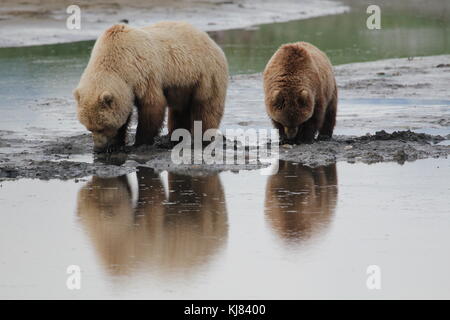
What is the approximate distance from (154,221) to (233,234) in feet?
2.57

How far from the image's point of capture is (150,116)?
37.7 ft

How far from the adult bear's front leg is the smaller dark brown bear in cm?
124

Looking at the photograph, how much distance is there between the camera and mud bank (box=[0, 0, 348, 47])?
27547 mm

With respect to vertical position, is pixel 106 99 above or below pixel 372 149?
above
